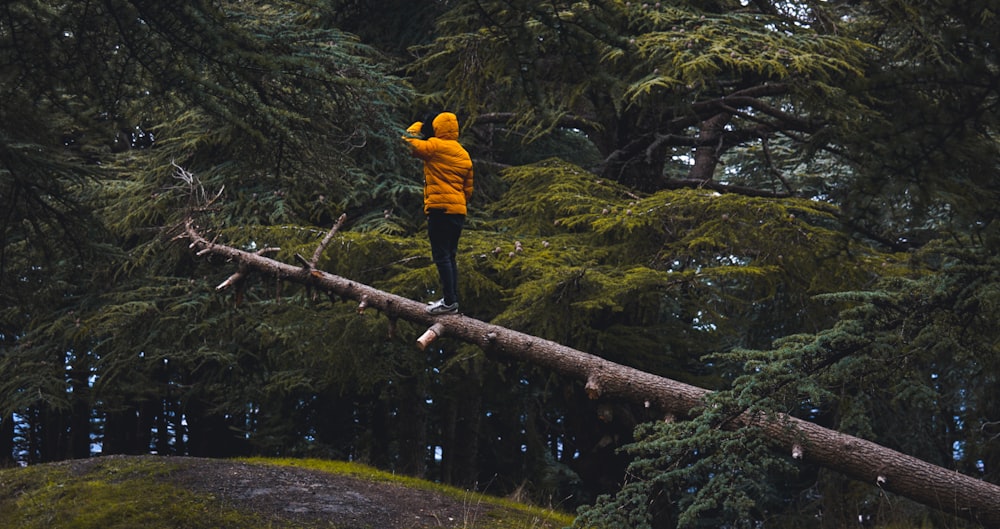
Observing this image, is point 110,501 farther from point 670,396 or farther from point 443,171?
point 670,396

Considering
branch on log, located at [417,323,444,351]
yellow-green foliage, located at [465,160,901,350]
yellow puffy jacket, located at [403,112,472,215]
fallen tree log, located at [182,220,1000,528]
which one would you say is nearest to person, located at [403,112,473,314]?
yellow puffy jacket, located at [403,112,472,215]

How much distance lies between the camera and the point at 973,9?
390 centimetres

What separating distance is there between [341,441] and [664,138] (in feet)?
30.8

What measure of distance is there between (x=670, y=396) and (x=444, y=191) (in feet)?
9.03

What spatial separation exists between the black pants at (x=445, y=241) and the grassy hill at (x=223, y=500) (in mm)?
2125

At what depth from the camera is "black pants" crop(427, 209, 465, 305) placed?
25.7 ft

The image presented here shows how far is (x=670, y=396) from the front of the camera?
6.96m

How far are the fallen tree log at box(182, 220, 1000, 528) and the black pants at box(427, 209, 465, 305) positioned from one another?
13.6 inches

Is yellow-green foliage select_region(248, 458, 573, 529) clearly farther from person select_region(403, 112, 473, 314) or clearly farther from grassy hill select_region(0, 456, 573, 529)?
person select_region(403, 112, 473, 314)

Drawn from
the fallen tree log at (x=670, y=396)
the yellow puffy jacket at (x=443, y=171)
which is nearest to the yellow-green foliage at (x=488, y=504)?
the fallen tree log at (x=670, y=396)

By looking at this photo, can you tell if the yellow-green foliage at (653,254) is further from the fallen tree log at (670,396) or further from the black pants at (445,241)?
the black pants at (445,241)

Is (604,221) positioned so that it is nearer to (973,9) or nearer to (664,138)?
(664,138)

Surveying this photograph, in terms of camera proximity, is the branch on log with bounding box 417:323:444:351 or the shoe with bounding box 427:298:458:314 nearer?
the branch on log with bounding box 417:323:444:351

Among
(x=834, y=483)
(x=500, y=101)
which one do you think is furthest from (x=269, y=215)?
(x=834, y=483)
